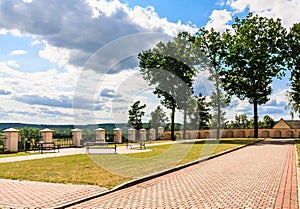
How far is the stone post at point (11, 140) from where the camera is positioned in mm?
20406

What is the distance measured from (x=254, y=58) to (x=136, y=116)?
61.9ft

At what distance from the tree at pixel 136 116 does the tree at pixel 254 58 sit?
12777 millimetres

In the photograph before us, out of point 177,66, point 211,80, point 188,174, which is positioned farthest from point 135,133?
point 188,174

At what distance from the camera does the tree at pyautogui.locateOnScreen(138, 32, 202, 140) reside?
41.2 meters

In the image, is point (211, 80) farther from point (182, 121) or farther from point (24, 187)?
point (24, 187)

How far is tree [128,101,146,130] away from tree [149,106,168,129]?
2066mm

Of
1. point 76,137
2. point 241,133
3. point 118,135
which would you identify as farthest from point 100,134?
point 241,133

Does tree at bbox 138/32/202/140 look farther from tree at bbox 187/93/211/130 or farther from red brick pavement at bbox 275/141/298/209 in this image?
red brick pavement at bbox 275/141/298/209

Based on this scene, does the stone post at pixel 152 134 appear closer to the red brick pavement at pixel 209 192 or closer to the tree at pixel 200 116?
the tree at pixel 200 116

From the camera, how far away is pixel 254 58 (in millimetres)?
38875

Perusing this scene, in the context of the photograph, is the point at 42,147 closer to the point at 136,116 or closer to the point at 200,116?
the point at 136,116

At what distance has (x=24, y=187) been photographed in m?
8.16

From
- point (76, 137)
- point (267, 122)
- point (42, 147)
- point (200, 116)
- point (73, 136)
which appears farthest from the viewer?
point (267, 122)

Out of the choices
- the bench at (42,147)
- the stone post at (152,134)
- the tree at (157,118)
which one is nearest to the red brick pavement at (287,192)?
the bench at (42,147)
